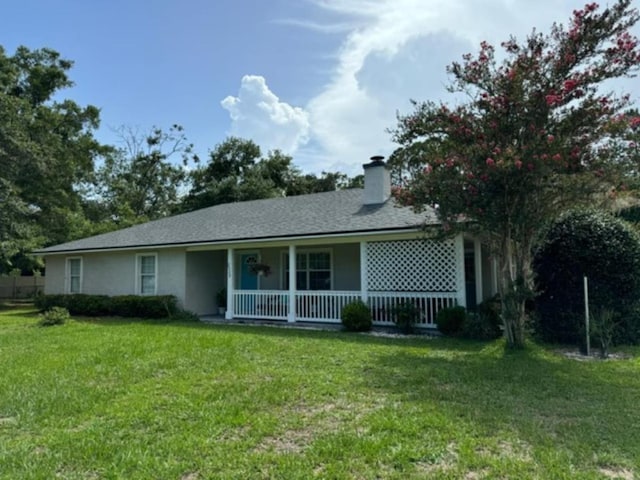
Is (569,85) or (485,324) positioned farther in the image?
(485,324)

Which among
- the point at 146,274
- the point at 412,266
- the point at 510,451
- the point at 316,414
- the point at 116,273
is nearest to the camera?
the point at 510,451

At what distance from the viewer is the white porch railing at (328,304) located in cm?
1095

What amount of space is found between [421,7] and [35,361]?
10.5 metres

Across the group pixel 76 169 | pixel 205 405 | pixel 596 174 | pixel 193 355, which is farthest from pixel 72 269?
pixel 596 174

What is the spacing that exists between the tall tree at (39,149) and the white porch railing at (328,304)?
11.4 m

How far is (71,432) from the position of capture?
14.0ft

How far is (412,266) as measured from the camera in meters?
A: 11.3

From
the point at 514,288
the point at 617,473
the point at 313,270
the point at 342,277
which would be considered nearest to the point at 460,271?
the point at 514,288

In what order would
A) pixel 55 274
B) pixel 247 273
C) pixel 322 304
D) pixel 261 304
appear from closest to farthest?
1. pixel 322 304
2. pixel 261 304
3. pixel 247 273
4. pixel 55 274

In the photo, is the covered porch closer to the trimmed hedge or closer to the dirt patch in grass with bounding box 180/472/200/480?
the trimmed hedge

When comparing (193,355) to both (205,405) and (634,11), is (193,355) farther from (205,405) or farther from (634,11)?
(634,11)

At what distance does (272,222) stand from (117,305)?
6.17 meters

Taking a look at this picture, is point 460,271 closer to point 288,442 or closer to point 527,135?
point 527,135

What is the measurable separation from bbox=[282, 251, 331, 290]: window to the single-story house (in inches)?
1.3
